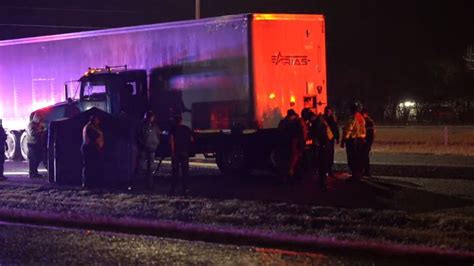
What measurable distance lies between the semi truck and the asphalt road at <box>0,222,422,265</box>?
7.19m

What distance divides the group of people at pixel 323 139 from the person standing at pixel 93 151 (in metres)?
4.16

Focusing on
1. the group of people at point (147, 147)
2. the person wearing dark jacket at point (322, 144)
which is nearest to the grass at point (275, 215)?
the group of people at point (147, 147)

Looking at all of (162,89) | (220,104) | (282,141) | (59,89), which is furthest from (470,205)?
(59,89)

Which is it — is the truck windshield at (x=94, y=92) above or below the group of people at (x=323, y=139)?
above

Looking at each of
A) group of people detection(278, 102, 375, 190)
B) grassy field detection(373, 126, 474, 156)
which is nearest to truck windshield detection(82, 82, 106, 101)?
group of people detection(278, 102, 375, 190)

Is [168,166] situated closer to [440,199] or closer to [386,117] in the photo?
[440,199]

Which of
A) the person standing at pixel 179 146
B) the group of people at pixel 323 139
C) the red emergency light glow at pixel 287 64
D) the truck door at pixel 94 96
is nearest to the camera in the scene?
the person standing at pixel 179 146

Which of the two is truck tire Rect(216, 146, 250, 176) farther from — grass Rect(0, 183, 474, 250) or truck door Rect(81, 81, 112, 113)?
grass Rect(0, 183, 474, 250)

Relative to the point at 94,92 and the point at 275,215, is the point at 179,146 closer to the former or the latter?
the point at 275,215

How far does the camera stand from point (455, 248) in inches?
333

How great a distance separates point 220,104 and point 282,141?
73.2 inches

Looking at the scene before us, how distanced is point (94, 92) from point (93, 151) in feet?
12.6

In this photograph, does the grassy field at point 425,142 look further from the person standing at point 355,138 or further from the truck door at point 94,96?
the truck door at point 94,96

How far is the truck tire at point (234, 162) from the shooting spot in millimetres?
17531
